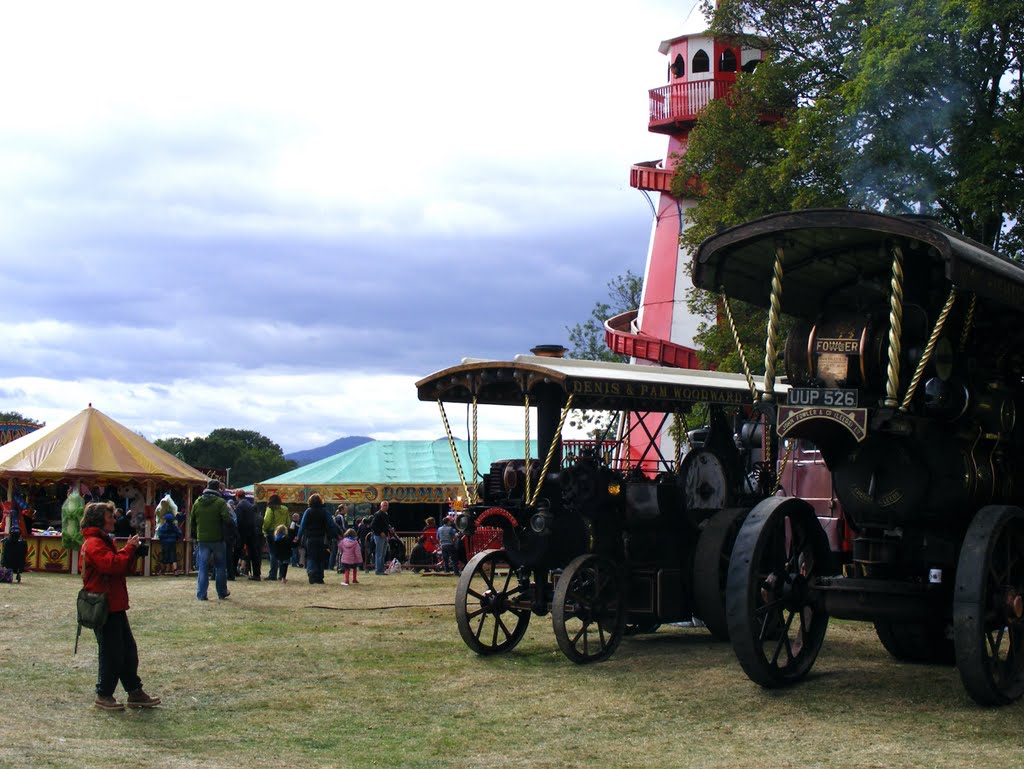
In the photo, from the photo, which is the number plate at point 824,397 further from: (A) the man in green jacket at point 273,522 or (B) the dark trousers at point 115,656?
(A) the man in green jacket at point 273,522

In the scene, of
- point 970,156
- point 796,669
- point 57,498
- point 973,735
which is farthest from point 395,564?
point 973,735

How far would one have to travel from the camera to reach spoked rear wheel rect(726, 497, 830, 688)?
8.17 m

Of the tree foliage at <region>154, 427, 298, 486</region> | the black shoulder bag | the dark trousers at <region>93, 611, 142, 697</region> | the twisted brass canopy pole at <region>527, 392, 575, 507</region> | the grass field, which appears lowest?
the grass field

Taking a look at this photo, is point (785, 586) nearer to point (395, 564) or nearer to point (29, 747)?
point (29, 747)

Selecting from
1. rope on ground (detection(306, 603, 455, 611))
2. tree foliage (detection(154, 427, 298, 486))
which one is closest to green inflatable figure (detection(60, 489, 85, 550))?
rope on ground (detection(306, 603, 455, 611))

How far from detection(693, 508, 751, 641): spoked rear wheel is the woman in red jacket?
191 inches

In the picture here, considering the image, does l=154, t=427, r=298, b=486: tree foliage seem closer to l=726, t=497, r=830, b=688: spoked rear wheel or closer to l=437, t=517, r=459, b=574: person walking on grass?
l=437, t=517, r=459, b=574: person walking on grass

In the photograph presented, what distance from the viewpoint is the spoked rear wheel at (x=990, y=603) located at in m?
7.60

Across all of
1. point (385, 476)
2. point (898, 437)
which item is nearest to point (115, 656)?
point (898, 437)

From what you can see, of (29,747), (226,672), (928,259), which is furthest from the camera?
(226,672)

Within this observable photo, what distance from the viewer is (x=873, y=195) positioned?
63.1 ft

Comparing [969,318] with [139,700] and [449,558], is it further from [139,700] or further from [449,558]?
[449,558]

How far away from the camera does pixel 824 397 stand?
26.3 feet

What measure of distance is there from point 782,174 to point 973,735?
1357cm
